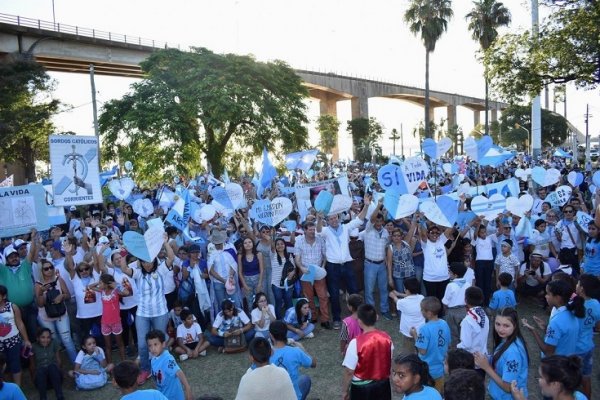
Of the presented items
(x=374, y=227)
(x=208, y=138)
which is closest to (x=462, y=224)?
(x=374, y=227)

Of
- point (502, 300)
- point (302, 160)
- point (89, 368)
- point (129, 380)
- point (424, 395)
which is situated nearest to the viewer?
point (424, 395)

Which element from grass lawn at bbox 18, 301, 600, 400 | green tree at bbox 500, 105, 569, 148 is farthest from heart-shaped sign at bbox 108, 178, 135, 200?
green tree at bbox 500, 105, 569, 148

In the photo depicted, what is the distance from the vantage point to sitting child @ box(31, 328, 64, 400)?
19.3 ft

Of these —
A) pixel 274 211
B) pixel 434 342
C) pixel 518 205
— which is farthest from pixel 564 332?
pixel 274 211

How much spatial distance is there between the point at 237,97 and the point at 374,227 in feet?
71.3

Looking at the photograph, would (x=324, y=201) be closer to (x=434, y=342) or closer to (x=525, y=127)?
(x=434, y=342)

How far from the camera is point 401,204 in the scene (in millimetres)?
7535

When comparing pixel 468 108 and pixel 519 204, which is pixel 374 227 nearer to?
pixel 519 204

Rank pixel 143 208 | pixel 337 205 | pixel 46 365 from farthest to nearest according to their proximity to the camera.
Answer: pixel 143 208 → pixel 337 205 → pixel 46 365

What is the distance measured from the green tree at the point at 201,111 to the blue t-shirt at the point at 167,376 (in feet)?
76.5

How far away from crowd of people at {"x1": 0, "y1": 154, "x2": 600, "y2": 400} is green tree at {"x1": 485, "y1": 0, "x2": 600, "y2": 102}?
277 cm

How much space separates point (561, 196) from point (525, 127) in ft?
186

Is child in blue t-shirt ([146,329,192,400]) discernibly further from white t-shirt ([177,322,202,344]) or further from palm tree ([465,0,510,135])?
palm tree ([465,0,510,135])

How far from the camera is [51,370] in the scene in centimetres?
590
